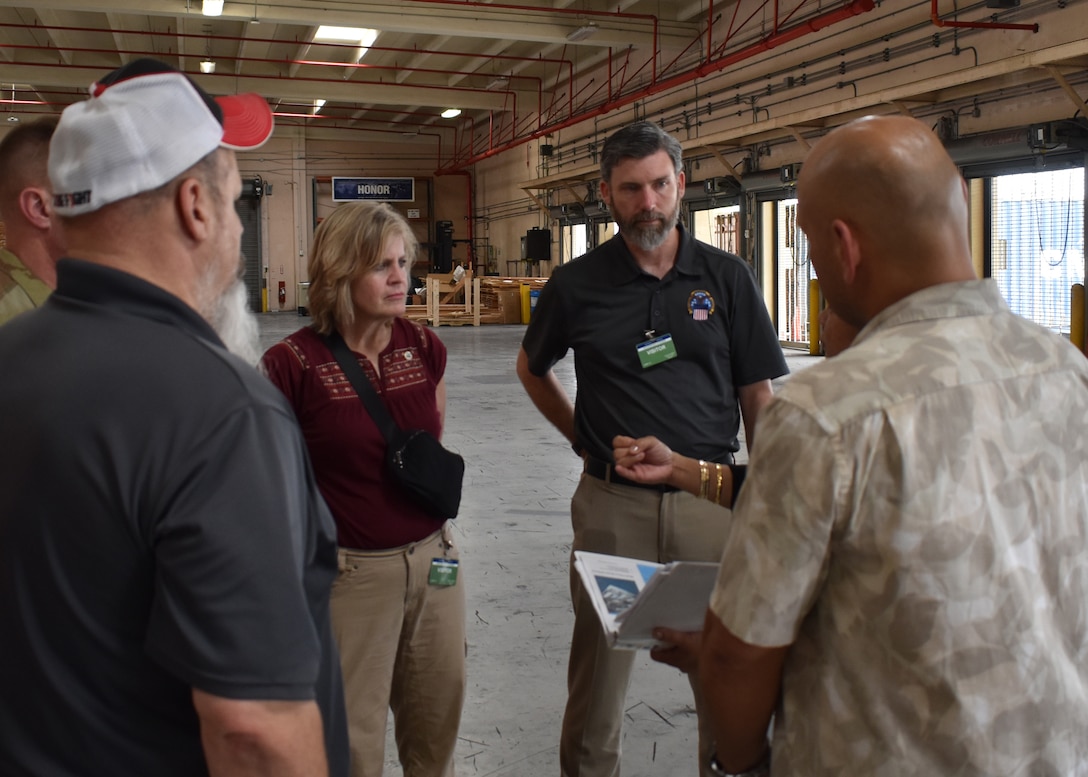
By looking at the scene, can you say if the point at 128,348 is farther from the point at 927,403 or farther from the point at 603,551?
the point at 603,551

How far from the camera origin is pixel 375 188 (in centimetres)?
2570

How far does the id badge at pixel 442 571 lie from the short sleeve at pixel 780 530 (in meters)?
1.26

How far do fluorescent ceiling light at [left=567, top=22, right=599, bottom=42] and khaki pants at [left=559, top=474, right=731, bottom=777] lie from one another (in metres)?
12.6

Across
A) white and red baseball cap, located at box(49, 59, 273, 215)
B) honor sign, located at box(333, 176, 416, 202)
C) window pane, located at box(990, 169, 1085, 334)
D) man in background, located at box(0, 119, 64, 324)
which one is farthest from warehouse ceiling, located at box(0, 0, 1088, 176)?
white and red baseball cap, located at box(49, 59, 273, 215)

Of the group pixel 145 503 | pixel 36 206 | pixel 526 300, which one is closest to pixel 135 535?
pixel 145 503

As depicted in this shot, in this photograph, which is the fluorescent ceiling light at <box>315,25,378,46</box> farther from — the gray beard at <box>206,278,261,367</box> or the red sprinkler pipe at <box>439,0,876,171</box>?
the gray beard at <box>206,278,261,367</box>

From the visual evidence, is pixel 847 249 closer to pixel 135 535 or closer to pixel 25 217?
pixel 135 535

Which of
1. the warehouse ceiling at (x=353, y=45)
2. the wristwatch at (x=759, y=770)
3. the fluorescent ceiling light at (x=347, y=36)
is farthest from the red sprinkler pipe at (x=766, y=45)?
the wristwatch at (x=759, y=770)

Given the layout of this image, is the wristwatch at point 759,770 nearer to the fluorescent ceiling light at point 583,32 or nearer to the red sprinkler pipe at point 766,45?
the red sprinkler pipe at point 766,45

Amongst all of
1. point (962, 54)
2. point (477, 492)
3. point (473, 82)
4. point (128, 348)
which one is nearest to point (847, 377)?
point (128, 348)

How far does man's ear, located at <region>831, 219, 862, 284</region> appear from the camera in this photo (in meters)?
1.23

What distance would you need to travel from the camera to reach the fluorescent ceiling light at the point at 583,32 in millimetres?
14212

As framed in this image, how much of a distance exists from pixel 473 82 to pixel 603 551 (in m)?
19.9

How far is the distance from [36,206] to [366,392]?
2.75 ft
